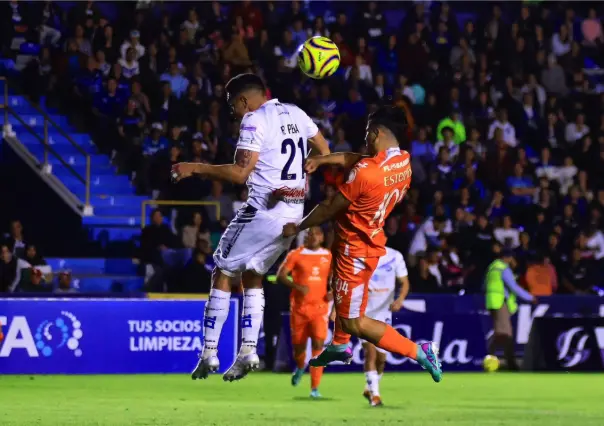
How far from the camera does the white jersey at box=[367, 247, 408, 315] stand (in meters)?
17.8

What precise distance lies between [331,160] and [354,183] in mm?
658

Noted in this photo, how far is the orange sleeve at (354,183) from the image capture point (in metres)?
12.2

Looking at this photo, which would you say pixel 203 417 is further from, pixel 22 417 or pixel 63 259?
pixel 63 259

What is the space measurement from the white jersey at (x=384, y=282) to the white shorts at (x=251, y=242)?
6.12 metres

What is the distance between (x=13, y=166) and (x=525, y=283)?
9.53 meters

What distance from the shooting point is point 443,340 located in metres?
23.7

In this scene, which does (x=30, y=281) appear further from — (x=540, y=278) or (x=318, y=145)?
(x=318, y=145)

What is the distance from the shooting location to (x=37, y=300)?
2127 centimetres

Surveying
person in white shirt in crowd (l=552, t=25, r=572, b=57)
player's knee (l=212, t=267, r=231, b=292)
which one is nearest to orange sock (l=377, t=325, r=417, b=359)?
player's knee (l=212, t=267, r=231, b=292)

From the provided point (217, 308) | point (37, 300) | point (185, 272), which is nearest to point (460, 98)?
point (185, 272)

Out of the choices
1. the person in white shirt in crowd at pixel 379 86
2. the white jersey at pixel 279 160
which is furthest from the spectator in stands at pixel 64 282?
the white jersey at pixel 279 160

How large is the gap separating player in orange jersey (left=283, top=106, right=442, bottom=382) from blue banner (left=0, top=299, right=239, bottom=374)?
31.4 ft

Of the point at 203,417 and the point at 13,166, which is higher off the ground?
the point at 13,166

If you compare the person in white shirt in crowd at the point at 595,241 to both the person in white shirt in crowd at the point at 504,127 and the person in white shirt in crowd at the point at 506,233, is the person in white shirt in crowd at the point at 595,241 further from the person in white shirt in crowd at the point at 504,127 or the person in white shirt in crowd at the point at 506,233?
the person in white shirt in crowd at the point at 504,127
